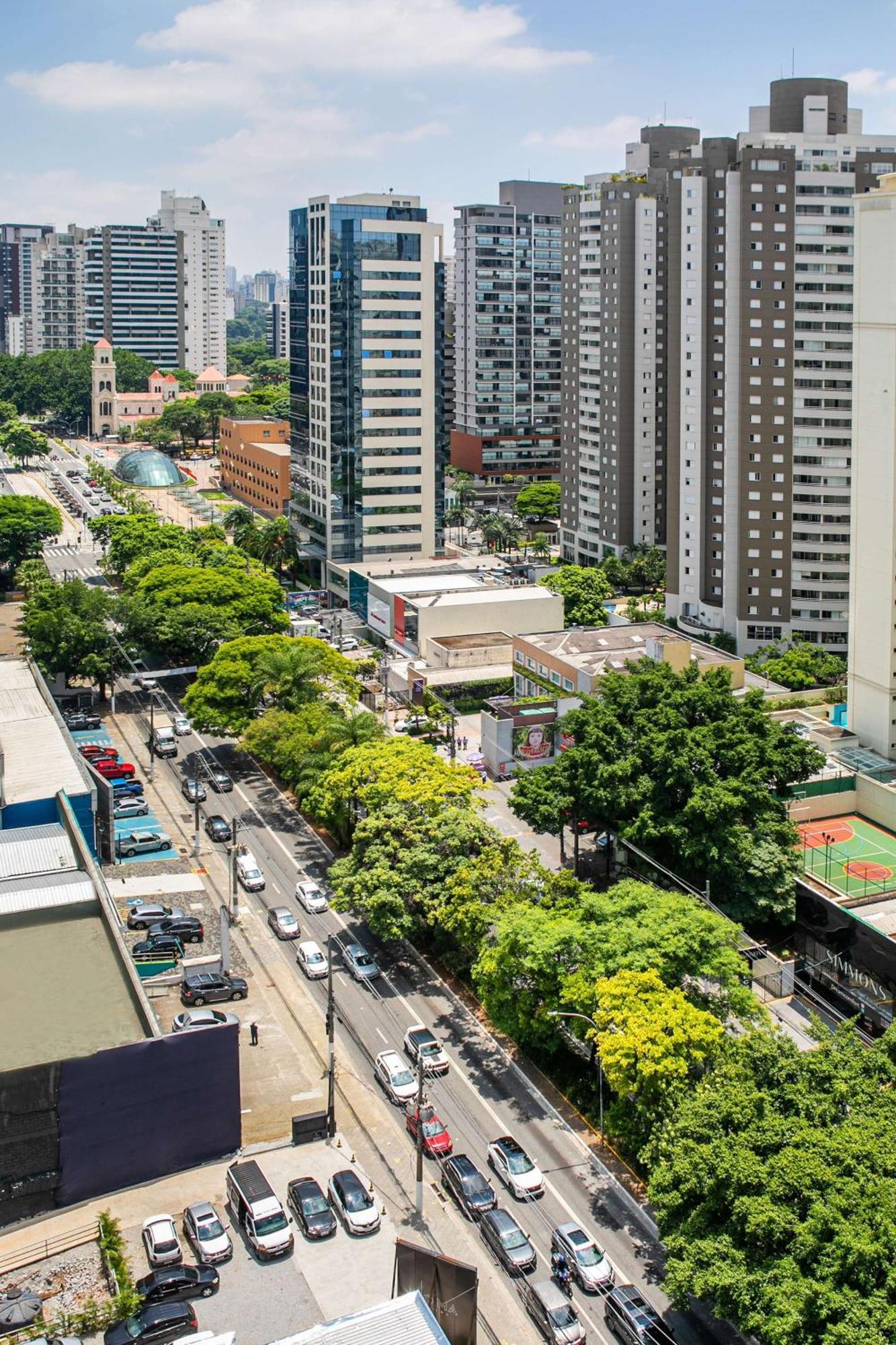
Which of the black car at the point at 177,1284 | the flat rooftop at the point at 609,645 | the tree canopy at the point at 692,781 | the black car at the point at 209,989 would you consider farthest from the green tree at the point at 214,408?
the black car at the point at 177,1284

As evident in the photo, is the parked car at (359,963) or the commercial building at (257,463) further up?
the commercial building at (257,463)

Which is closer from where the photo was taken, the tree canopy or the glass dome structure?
the tree canopy

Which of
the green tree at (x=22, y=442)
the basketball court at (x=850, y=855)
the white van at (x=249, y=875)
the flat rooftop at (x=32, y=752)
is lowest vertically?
the white van at (x=249, y=875)

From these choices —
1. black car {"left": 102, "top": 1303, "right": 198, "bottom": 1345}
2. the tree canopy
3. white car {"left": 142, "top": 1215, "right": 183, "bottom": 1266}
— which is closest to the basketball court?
the tree canopy

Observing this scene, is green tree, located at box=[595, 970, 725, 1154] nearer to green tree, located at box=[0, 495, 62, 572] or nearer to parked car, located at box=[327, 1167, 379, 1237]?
parked car, located at box=[327, 1167, 379, 1237]

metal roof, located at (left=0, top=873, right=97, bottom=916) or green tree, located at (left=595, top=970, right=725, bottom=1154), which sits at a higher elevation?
metal roof, located at (left=0, top=873, right=97, bottom=916)

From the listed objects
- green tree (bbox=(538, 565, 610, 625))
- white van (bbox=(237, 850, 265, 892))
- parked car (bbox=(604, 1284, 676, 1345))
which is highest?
green tree (bbox=(538, 565, 610, 625))

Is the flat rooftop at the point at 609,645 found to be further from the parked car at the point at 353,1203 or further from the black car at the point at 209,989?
the parked car at the point at 353,1203

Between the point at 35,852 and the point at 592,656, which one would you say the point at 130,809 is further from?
the point at 592,656
